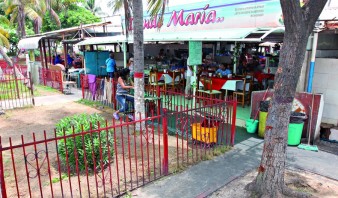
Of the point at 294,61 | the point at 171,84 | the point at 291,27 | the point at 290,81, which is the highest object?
the point at 291,27

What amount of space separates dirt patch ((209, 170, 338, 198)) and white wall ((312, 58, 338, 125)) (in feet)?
8.58

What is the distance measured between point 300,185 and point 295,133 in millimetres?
1947

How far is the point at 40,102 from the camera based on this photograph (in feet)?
35.1

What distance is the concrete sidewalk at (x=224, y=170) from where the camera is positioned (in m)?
4.11

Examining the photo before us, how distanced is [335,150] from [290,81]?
3494mm

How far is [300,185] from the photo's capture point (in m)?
4.27

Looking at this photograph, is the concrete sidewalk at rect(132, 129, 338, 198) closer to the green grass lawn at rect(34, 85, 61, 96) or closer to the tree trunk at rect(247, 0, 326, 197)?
the tree trunk at rect(247, 0, 326, 197)

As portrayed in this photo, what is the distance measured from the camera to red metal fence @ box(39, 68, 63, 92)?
13.1 meters

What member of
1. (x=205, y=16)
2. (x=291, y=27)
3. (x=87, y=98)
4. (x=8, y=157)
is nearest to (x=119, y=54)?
(x=87, y=98)

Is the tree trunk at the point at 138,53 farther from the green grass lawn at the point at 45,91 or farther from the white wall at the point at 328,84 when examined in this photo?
the green grass lawn at the point at 45,91

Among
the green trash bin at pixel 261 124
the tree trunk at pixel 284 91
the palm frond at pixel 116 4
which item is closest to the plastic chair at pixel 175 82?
the palm frond at pixel 116 4

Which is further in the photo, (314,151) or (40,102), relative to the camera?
(40,102)

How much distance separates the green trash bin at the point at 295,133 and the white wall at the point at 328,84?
1.23m

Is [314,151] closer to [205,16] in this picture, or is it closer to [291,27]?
[291,27]
